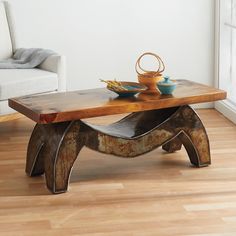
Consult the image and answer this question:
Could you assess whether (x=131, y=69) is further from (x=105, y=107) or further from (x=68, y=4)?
(x=105, y=107)

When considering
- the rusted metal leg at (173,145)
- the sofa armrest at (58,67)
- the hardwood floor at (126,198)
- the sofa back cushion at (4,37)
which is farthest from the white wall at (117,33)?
the rusted metal leg at (173,145)

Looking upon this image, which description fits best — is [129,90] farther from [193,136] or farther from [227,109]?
[227,109]

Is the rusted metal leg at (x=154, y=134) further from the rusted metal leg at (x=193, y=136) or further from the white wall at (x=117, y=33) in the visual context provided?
the white wall at (x=117, y=33)

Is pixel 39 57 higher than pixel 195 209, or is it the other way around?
pixel 39 57

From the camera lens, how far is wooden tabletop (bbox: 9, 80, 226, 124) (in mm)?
3537

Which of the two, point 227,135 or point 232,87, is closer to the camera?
point 227,135

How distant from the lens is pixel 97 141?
12.1 ft

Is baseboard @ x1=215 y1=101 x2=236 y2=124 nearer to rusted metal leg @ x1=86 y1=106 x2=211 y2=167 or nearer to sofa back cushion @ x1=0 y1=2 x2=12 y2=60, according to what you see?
rusted metal leg @ x1=86 y1=106 x2=211 y2=167

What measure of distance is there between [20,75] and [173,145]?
3.79 ft

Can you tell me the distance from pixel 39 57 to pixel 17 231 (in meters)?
2.05

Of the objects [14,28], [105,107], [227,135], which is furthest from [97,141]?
[14,28]

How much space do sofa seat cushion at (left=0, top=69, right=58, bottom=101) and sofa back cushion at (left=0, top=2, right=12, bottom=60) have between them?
34 cm

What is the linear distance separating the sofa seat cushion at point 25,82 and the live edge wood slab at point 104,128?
23.9 inches

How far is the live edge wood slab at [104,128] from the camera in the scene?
359cm
